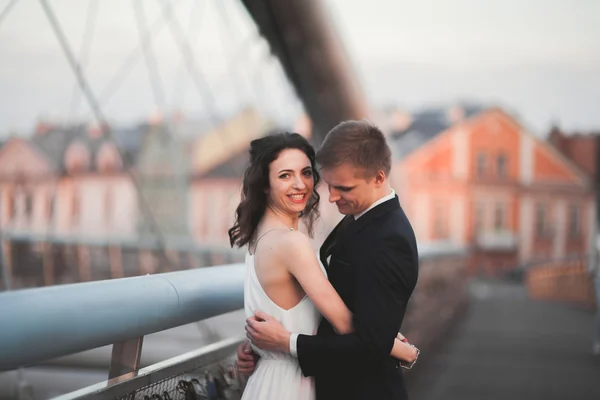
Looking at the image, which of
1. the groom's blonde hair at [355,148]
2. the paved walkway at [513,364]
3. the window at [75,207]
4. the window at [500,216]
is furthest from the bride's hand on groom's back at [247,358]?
the window at [500,216]

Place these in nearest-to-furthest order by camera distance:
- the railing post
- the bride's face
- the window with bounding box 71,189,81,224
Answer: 1. the railing post
2. the bride's face
3. the window with bounding box 71,189,81,224

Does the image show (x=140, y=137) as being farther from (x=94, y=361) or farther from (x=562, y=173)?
(x=94, y=361)

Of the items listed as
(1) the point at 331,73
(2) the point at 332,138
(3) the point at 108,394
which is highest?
(1) the point at 331,73

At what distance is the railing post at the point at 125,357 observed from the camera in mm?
1920

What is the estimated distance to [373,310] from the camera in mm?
1805

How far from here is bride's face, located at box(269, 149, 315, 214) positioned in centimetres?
203

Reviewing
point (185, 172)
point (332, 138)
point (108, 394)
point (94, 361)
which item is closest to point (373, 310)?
point (332, 138)

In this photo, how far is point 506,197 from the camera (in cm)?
4184

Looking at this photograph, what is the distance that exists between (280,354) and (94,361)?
4763 mm

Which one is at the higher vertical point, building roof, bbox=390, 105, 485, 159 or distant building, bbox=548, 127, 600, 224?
building roof, bbox=390, 105, 485, 159

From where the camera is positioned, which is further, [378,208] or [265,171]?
[265,171]

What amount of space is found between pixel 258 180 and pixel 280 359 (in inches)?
17.4

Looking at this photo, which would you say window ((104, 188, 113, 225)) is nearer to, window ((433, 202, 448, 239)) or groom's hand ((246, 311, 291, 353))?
window ((433, 202, 448, 239))

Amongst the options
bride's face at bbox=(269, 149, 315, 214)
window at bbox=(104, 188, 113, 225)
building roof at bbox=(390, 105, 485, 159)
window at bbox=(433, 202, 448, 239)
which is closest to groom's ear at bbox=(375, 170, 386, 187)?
bride's face at bbox=(269, 149, 315, 214)
